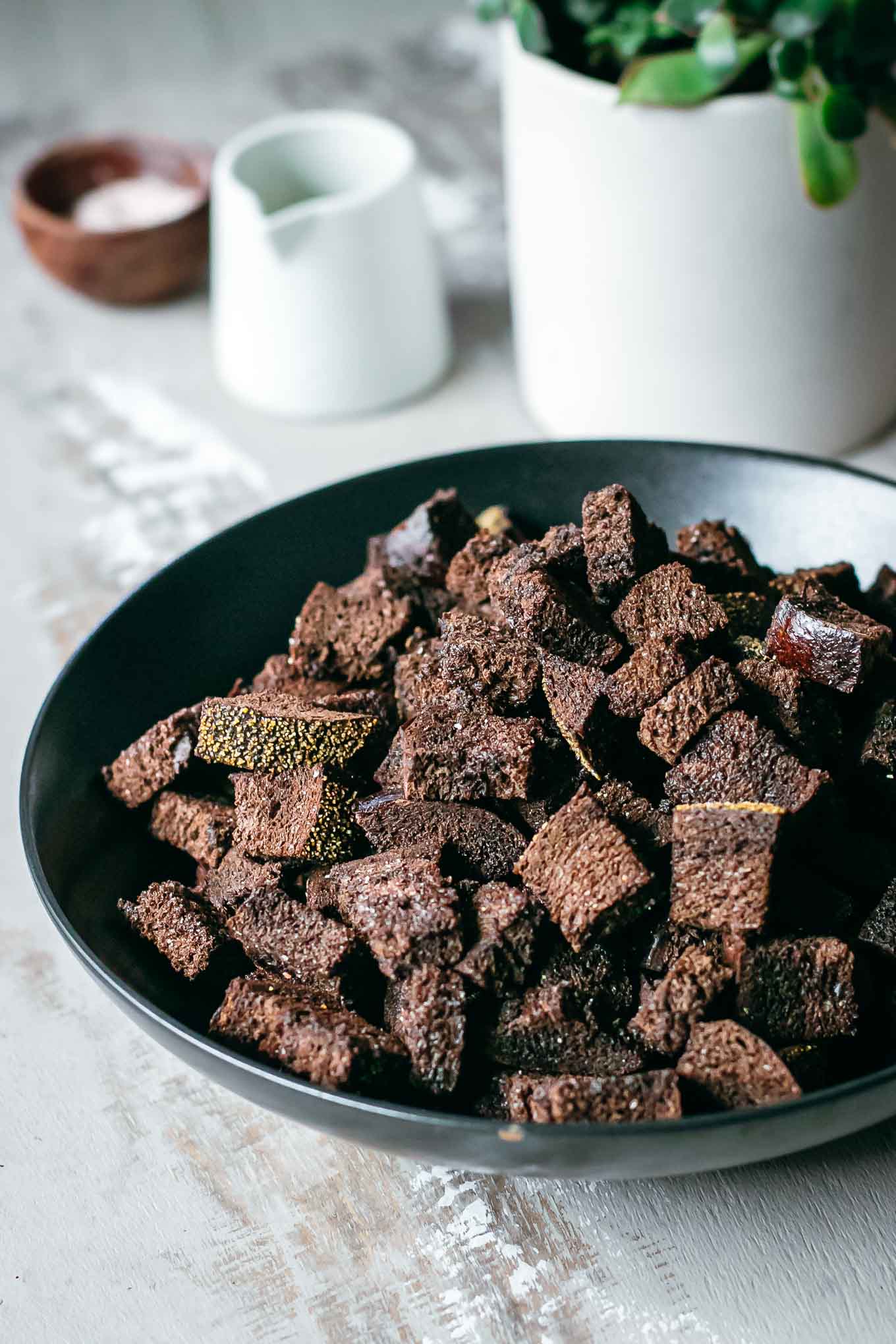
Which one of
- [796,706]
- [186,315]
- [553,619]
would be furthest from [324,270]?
[796,706]

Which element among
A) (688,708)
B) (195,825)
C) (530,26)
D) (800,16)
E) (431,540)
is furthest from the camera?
(530,26)

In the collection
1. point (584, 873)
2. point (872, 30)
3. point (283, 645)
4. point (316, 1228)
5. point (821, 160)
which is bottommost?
point (316, 1228)

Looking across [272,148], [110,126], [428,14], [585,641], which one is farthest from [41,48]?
[585,641]

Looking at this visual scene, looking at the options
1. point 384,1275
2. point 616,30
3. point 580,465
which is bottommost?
point 384,1275

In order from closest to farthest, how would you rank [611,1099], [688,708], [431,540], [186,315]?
[611,1099] → [688,708] → [431,540] → [186,315]

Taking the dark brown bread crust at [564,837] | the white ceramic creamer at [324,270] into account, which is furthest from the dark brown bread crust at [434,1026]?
the white ceramic creamer at [324,270]

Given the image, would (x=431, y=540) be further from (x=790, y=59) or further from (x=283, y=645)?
(x=790, y=59)

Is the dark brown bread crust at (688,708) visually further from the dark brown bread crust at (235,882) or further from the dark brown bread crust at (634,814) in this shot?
the dark brown bread crust at (235,882)

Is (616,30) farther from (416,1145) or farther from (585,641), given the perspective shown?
(416,1145)
